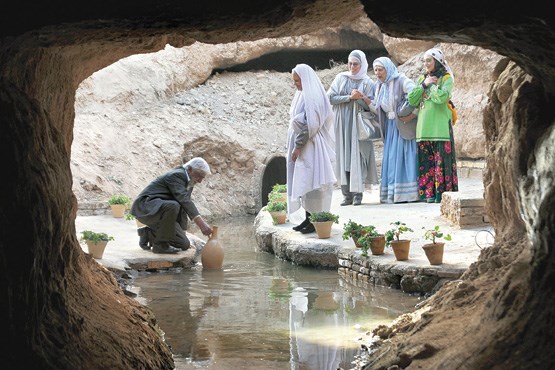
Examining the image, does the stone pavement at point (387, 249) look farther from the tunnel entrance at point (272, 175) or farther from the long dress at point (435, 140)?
the tunnel entrance at point (272, 175)

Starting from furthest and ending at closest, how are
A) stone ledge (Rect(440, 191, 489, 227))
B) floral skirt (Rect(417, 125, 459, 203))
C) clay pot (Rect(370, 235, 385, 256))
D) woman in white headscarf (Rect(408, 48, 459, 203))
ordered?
floral skirt (Rect(417, 125, 459, 203)) → woman in white headscarf (Rect(408, 48, 459, 203)) → stone ledge (Rect(440, 191, 489, 227)) → clay pot (Rect(370, 235, 385, 256))

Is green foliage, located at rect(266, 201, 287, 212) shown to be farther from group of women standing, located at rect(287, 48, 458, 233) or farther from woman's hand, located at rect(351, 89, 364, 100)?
woman's hand, located at rect(351, 89, 364, 100)

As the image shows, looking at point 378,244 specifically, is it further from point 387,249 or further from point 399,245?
point 399,245

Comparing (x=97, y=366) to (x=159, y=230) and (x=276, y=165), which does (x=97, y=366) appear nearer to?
(x=159, y=230)

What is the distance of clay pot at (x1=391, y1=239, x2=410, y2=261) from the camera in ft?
32.9

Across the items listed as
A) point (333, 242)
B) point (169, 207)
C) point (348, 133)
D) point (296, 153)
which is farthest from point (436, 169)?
point (169, 207)

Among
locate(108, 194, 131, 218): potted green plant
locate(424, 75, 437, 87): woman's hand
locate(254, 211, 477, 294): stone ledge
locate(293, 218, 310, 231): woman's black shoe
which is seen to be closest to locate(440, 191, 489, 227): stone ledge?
locate(254, 211, 477, 294): stone ledge

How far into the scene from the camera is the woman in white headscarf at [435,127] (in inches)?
541

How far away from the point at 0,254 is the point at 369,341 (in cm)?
342

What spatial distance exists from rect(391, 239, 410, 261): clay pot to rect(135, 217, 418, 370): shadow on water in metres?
0.45

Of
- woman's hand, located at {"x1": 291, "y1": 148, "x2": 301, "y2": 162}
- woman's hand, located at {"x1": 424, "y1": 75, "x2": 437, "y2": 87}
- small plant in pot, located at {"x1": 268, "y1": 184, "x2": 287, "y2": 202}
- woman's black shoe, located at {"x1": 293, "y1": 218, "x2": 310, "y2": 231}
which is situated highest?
woman's hand, located at {"x1": 424, "y1": 75, "x2": 437, "y2": 87}

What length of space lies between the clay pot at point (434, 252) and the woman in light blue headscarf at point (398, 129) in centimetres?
492

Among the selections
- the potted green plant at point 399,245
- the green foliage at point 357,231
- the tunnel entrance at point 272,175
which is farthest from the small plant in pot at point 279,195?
the tunnel entrance at point 272,175

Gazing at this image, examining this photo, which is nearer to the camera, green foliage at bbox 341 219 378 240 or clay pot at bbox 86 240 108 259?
green foliage at bbox 341 219 378 240
